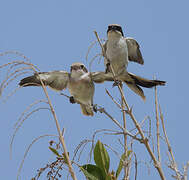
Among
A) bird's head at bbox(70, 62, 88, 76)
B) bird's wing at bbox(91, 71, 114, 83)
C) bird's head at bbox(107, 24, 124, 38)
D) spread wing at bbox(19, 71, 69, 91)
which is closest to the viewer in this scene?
bird's wing at bbox(91, 71, 114, 83)

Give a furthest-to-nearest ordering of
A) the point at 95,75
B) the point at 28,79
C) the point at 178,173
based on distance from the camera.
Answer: the point at 95,75
the point at 28,79
the point at 178,173

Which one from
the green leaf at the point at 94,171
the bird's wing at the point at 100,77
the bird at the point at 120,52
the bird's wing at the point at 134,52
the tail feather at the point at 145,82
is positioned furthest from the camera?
the bird's wing at the point at 134,52

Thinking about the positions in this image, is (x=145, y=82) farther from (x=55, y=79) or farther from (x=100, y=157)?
(x=55, y=79)

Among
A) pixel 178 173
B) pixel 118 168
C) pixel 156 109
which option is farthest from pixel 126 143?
pixel 178 173

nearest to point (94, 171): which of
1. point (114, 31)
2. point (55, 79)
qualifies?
point (55, 79)

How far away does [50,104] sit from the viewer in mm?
1896

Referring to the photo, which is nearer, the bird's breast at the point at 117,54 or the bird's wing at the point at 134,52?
the bird's breast at the point at 117,54

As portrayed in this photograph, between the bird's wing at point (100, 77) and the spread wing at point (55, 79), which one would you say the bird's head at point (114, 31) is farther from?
the spread wing at point (55, 79)

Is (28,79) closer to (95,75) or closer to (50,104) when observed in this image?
(95,75)

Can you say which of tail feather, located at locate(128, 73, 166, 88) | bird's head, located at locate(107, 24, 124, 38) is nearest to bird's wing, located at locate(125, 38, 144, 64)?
bird's head, located at locate(107, 24, 124, 38)

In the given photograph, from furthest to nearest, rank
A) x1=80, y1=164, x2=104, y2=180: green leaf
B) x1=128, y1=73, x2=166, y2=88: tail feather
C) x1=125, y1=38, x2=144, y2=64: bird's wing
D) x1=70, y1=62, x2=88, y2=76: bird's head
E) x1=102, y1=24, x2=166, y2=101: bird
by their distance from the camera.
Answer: x1=125, y1=38, x2=144, y2=64: bird's wing, x1=70, y1=62, x2=88, y2=76: bird's head, x1=102, y1=24, x2=166, y2=101: bird, x1=128, y1=73, x2=166, y2=88: tail feather, x1=80, y1=164, x2=104, y2=180: green leaf

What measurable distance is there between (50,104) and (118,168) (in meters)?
0.88

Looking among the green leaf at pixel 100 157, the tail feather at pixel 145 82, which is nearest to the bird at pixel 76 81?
the tail feather at pixel 145 82

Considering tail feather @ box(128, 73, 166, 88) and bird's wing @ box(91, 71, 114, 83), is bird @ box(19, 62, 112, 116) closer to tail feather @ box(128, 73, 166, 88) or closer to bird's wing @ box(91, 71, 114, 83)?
bird's wing @ box(91, 71, 114, 83)
